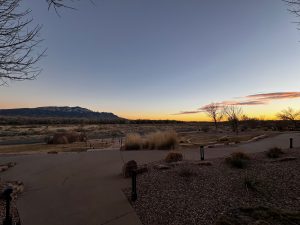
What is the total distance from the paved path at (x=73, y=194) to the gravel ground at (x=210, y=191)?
1.88ft

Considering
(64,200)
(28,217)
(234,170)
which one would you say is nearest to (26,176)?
(64,200)

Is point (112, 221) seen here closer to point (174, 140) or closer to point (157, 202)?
point (157, 202)

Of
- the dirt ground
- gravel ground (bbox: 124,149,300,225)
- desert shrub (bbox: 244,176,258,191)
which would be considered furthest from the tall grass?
desert shrub (bbox: 244,176,258,191)

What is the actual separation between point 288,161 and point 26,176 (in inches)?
402

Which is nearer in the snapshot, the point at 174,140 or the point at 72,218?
the point at 72,218

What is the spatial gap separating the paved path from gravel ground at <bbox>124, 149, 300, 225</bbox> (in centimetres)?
57

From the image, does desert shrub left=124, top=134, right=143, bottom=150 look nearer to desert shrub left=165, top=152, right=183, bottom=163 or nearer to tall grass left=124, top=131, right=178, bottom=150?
tall grass left=124, top=131, right=178, bottom=150

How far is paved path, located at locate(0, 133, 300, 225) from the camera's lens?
6016 millimetres

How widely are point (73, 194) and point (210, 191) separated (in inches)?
154

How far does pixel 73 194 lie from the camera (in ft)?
25.4

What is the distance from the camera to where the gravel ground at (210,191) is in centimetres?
600

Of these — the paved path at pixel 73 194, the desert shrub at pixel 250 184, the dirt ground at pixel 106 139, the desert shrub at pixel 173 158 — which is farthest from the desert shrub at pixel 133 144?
the desert shrub at pixel 250 184

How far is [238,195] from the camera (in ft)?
22.8

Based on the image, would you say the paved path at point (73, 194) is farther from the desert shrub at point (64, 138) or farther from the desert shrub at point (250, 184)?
the desert shrub at point (64, 138)
